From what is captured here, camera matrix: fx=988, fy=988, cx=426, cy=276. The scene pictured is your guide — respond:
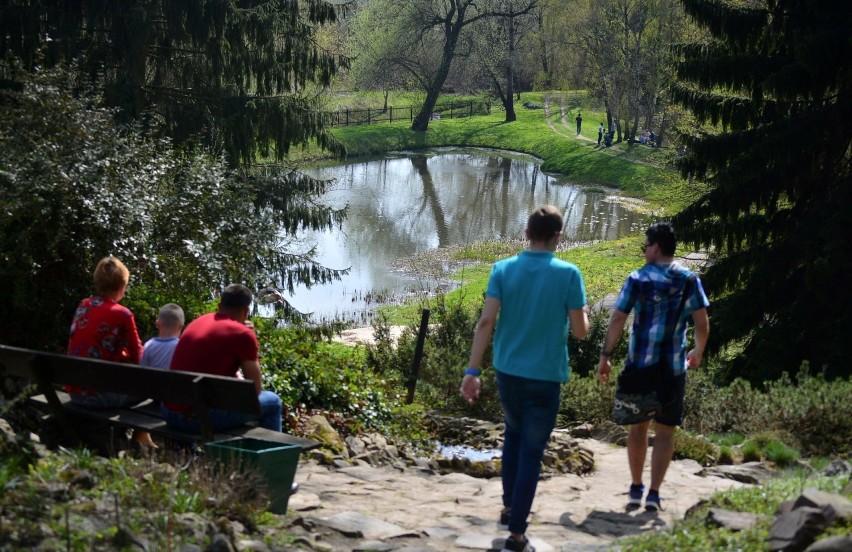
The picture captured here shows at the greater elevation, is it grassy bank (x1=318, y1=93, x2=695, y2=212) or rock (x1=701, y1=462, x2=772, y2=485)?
grassy bank (x1=318, y1=93, x2=695, y2=212)

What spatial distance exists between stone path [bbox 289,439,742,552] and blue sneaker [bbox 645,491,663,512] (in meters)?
0.06

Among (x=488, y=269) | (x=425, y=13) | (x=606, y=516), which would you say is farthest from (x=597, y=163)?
(x=606, y=516)

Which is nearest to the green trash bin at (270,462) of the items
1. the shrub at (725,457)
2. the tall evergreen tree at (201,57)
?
the shrub at (725,457)

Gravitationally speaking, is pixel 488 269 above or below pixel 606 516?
below

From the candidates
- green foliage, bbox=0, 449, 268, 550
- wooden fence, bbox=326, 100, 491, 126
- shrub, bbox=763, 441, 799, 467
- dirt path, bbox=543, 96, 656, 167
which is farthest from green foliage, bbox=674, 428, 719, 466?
wooden fence, bbox=326, 100, 491, 126

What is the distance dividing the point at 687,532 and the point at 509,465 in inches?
44.9

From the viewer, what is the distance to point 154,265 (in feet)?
32.2

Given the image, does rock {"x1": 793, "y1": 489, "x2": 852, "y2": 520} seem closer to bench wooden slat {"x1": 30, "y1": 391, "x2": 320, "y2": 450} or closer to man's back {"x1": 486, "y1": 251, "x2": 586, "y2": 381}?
man's back {"x1": 486, "y1": 251, "x2": 586, "y2": 381}

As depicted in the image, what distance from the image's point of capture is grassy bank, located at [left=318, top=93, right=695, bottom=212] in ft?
157

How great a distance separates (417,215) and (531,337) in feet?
110

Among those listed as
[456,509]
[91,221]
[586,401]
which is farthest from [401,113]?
[456,509]

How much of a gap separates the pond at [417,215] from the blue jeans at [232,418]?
655 inches

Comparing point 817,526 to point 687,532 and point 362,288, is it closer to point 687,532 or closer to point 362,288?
point 687,532

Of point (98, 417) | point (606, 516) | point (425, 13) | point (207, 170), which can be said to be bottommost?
point (606, 516)
